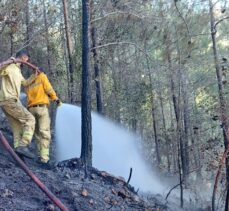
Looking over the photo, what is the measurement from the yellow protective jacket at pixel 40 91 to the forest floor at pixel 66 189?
3.91 feet

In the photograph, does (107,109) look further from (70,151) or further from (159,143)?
(70,151)

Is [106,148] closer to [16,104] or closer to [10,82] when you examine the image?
[16,104]

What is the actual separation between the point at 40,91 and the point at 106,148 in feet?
19.5

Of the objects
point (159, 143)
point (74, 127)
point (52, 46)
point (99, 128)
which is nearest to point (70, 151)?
point (74, 127)

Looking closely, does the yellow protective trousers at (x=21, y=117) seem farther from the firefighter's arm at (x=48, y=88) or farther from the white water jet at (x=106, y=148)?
the white water jet at (x=106, y=148)

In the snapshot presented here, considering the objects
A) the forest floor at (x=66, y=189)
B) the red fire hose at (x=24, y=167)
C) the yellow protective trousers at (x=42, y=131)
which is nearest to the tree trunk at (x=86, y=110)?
the forest floor at (x=66, y=189)

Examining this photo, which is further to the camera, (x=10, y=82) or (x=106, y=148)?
(x=106, y=148)

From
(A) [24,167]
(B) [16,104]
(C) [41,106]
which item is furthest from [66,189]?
(A) [24,167]

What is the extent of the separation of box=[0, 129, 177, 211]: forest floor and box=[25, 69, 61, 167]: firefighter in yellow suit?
1.46ft

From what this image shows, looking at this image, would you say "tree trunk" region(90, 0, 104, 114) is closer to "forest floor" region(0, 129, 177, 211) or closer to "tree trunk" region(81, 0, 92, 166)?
"tree trunk" region(81, 0, 92, 166)

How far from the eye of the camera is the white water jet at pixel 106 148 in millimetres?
11203

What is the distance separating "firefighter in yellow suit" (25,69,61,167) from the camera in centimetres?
831

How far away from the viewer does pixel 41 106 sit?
848 cm

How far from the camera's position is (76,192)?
23.0 ft
